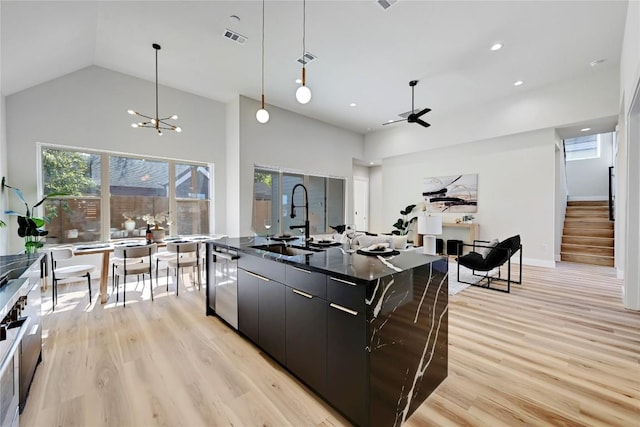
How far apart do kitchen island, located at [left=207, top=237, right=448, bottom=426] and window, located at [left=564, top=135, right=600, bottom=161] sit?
9.75 m

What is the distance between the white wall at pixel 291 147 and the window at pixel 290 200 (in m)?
0.23

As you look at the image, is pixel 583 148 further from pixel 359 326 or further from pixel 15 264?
pixel 15 264

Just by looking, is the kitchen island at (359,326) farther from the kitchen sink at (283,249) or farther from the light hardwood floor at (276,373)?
the kitchen sink at (283,249)

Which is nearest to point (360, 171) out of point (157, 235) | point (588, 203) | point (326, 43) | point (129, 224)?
point (326, 43)

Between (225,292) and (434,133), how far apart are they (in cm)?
680

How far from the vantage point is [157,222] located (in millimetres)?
5316

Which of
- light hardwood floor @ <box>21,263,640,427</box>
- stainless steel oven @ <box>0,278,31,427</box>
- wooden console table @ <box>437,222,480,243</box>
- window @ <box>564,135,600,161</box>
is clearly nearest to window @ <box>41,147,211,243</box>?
light hardwood floor @ <box>21,263,640,427</box>

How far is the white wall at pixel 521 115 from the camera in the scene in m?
5.09

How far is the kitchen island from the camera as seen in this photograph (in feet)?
4.91

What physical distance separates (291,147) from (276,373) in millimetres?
5738

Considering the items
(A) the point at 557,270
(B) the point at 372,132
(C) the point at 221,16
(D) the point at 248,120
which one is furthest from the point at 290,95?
(A) the point at 557,270

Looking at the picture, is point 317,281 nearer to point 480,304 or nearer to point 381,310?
point 381,310

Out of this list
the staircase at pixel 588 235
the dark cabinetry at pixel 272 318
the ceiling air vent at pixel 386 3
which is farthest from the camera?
the staircase at pixel 588 235

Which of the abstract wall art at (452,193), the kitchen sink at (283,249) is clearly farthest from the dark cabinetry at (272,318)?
the abstract wall art at (452,193)
